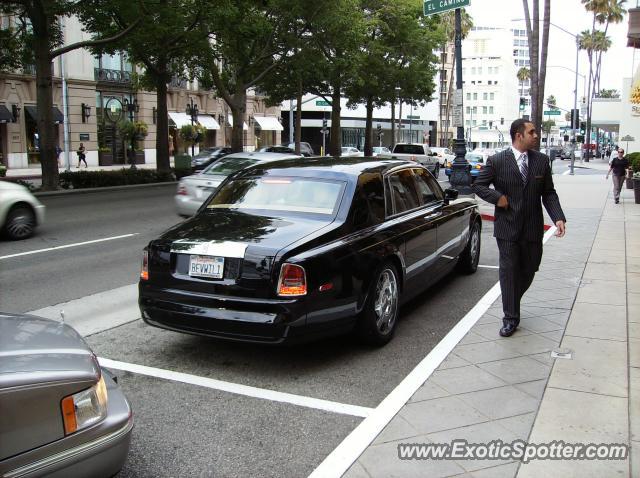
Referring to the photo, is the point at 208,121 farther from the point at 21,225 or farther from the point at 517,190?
the point at 517,190

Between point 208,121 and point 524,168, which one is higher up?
point 208,121

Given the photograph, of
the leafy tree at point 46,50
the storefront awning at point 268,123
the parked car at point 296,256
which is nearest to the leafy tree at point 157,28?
the leafy tree at point 46,50

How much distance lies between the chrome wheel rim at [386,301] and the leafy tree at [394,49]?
3038cm

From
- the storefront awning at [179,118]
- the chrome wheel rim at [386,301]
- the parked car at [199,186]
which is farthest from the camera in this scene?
the storefront awning at [179,118]

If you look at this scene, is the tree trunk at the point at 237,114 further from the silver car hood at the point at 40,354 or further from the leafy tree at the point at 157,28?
the silver car hood at the point at 40,354

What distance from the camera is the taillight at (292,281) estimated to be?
4535mm

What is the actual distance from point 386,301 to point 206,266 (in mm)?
1697

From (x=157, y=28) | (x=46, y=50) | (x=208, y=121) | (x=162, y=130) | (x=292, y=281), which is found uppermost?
(x=157, y=28)

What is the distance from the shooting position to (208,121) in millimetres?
54656

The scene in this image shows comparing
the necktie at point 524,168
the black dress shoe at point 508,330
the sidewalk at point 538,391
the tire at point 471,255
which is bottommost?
the sidewalk at point 538,391

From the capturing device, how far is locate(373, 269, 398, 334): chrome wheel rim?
211 inches

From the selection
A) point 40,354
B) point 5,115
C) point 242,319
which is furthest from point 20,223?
point 5,115

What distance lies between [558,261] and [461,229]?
2578 millimetres

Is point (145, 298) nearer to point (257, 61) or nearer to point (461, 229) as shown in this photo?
point (461, 229)
